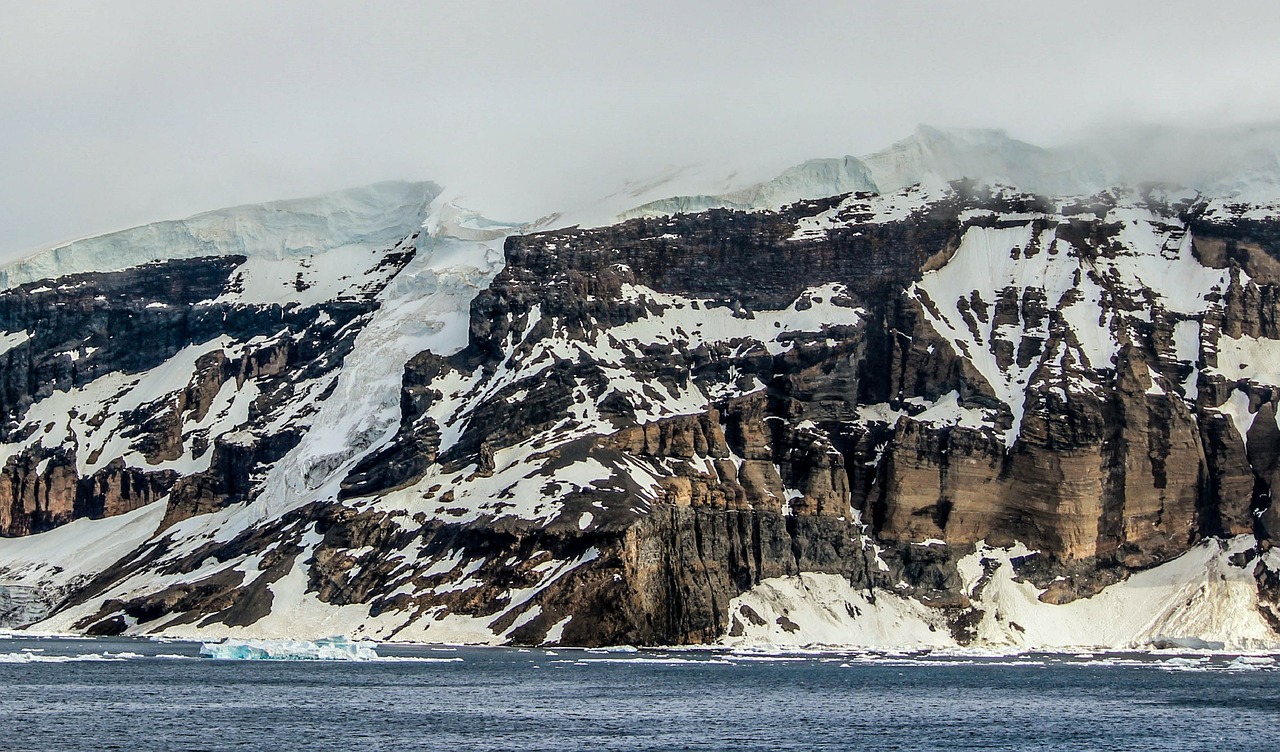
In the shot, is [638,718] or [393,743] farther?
[638,718]

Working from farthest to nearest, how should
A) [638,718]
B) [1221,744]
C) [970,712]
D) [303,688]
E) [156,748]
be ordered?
1. [303,688]
2. [970,712]
3. [638,718]
4. [1221,744]
5. [156,748]

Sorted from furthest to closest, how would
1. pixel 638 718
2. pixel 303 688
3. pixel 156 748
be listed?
1. pixel 303 688
2. pixel 638 718
3. pixel 156 748

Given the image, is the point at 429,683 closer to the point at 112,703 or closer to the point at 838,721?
the point at 112,703

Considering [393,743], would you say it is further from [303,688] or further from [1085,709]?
[1085,709]

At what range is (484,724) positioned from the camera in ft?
517

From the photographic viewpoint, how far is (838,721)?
16512cm

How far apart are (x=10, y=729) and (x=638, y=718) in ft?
174

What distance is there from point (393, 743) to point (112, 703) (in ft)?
121

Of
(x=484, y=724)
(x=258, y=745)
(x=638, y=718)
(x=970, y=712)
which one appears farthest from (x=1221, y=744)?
(x=258, y=745)

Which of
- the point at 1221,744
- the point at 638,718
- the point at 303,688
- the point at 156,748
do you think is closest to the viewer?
the point at 156,748

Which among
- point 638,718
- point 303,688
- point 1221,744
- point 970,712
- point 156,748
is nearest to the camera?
point 156,748

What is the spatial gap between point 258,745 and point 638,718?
38.2 metres

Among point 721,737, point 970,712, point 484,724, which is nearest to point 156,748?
point 484,724

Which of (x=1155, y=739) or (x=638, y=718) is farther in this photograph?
(x=638, y=718)
